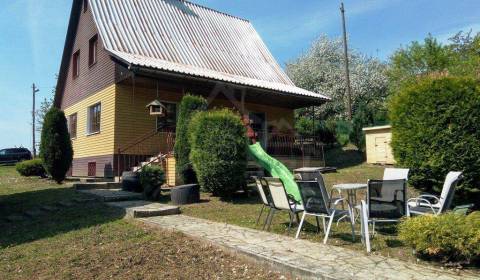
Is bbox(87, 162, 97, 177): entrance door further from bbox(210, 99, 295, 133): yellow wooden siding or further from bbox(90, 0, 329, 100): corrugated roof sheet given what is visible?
bbox(210, 99, 295, 133): yellow wooden siding

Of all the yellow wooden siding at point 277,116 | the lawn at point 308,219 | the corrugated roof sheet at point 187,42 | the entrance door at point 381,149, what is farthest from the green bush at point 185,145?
the entrance door at point 381,149

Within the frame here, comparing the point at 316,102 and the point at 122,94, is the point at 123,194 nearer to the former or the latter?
the point at 122,94

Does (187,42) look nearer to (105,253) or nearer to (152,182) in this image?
(152,182)

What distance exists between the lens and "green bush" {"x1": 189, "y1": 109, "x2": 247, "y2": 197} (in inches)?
369

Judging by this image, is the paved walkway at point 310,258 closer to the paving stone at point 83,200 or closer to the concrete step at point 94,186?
the paving stone at point 83,200

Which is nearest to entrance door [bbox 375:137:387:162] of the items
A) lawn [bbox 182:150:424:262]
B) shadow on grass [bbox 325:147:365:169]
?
shadow on grass [bbox 325:147:365:169]

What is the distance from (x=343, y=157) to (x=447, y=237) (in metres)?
14.6

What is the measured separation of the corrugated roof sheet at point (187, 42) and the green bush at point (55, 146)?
3122mm

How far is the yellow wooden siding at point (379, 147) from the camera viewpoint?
14370 mm

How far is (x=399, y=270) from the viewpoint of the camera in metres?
3.99

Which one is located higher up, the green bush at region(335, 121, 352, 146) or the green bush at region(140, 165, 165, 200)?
the green bush at region(335, 121, 352, 146)

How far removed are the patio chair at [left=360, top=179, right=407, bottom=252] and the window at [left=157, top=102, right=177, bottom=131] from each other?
11.2 meters

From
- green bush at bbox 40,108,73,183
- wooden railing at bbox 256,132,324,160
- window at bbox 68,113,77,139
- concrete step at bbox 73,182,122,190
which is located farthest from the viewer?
window at bbox 68,113,77,139

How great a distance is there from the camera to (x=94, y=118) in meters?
16.5
